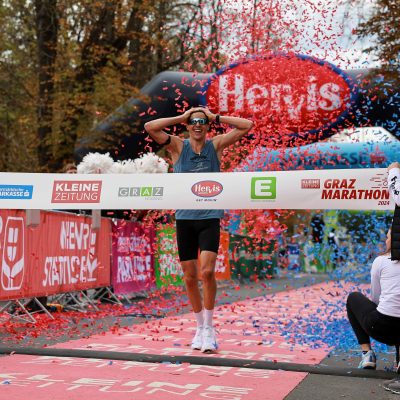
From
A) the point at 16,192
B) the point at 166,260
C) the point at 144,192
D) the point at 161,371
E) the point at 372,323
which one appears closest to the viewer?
the point at 372,323

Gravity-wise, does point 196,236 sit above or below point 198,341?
above

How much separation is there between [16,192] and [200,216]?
1676 mm

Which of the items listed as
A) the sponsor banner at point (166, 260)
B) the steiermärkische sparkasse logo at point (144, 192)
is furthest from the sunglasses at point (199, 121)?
the sponsor banner at point (166, 260)

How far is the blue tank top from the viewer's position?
6323mm

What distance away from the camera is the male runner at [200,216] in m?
6.23

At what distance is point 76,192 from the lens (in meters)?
6.24

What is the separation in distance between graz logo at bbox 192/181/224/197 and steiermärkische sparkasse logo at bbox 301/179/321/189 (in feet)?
2.25

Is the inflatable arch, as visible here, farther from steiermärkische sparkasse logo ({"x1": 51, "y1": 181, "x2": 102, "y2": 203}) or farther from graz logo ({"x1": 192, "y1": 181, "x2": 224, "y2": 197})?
steiermärkische sparkasse logo ({"x1": 51, "y1": 181, "x2": 102, "y2": 203})

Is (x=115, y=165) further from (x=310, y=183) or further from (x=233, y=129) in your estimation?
(x=310, y=183)

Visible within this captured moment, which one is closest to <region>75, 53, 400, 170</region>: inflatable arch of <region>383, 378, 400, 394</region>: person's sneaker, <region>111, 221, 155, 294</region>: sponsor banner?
<region>111, 221, 155, 294</region>: sponsor banner

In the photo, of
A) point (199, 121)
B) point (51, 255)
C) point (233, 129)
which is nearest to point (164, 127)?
point (199, 121)

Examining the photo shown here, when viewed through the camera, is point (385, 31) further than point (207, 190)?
Yes

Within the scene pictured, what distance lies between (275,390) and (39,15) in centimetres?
1625

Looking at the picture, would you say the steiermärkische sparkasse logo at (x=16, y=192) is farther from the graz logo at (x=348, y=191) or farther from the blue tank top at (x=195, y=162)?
the graz logo at (x=348, y=191)
